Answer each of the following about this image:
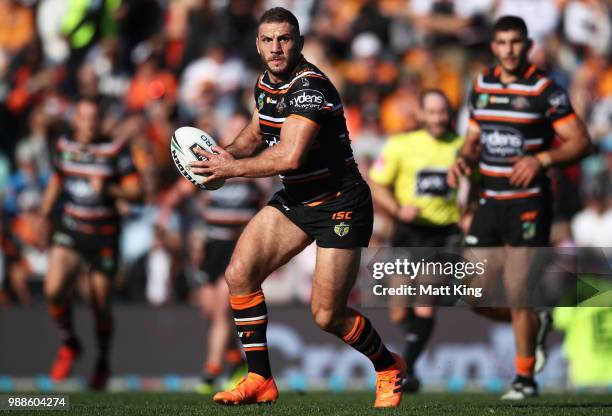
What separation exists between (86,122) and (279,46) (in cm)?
531

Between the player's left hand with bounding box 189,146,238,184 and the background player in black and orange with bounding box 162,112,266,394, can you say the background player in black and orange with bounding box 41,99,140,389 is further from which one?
the player's left hand with bounding box 189,146,238,184

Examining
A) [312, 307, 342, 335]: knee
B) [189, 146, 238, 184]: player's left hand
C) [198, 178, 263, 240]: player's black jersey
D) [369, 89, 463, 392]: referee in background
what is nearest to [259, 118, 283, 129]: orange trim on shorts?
[189, 146, 238, 184]: player's left hand

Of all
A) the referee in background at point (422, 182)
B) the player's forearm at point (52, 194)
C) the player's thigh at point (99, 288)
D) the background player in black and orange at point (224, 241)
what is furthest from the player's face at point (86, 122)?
the referee in background at point (422, 182)

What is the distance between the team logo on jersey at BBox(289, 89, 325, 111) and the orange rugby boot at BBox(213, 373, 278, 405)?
1.87 metres

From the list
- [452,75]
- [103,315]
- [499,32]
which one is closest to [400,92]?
[452,75]

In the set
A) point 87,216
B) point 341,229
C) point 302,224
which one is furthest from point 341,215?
point 87,216

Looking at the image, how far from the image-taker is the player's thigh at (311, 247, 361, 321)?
7.75m

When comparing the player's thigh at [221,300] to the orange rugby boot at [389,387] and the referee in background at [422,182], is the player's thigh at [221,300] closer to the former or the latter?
the referee in background at [422,182]

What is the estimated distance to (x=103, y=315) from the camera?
12664 millimetres

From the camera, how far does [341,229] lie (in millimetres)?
7793

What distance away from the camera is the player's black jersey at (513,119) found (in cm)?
949

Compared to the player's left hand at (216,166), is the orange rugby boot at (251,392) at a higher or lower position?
lower

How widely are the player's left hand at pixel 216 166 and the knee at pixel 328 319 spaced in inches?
44.0

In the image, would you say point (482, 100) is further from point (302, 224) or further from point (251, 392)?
point (251, 392)
